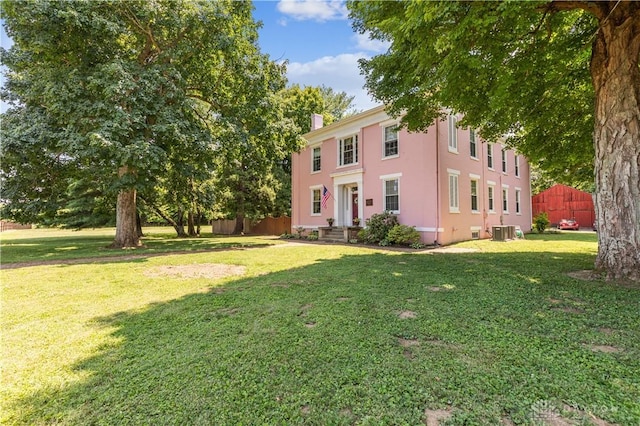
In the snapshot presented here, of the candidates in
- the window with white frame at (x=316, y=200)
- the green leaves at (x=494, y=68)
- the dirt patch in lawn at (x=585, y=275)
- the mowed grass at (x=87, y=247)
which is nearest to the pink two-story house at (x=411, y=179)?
the window with white frame at (x=316, y=200)

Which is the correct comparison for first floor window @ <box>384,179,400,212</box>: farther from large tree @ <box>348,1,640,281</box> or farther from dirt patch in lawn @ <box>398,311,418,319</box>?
dirt patch in lawn @ <box>398,311,418,319</box>

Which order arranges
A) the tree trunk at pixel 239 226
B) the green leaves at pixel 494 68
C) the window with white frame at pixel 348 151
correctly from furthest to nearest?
1. the tree trunk at pixel 239 226
2. the window with white frame at pixel 348 151
3. the green leaves at pixel 494 68

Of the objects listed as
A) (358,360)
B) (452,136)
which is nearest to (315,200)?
(452,136)

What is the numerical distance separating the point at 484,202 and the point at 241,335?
14.3m

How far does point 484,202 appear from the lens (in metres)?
14.6

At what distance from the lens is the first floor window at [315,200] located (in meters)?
17.0

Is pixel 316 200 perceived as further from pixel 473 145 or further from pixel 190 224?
pixel 190 224

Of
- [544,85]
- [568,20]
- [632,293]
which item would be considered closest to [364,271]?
[632,293]

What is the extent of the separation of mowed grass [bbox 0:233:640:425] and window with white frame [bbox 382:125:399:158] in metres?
8.57

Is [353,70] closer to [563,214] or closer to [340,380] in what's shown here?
[340,380]

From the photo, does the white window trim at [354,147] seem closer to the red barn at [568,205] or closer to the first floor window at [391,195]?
the first floor window at [391,195]

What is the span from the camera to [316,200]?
17.1m

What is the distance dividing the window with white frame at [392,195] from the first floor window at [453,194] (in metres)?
2.05

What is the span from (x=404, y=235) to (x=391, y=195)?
91.9 inches
